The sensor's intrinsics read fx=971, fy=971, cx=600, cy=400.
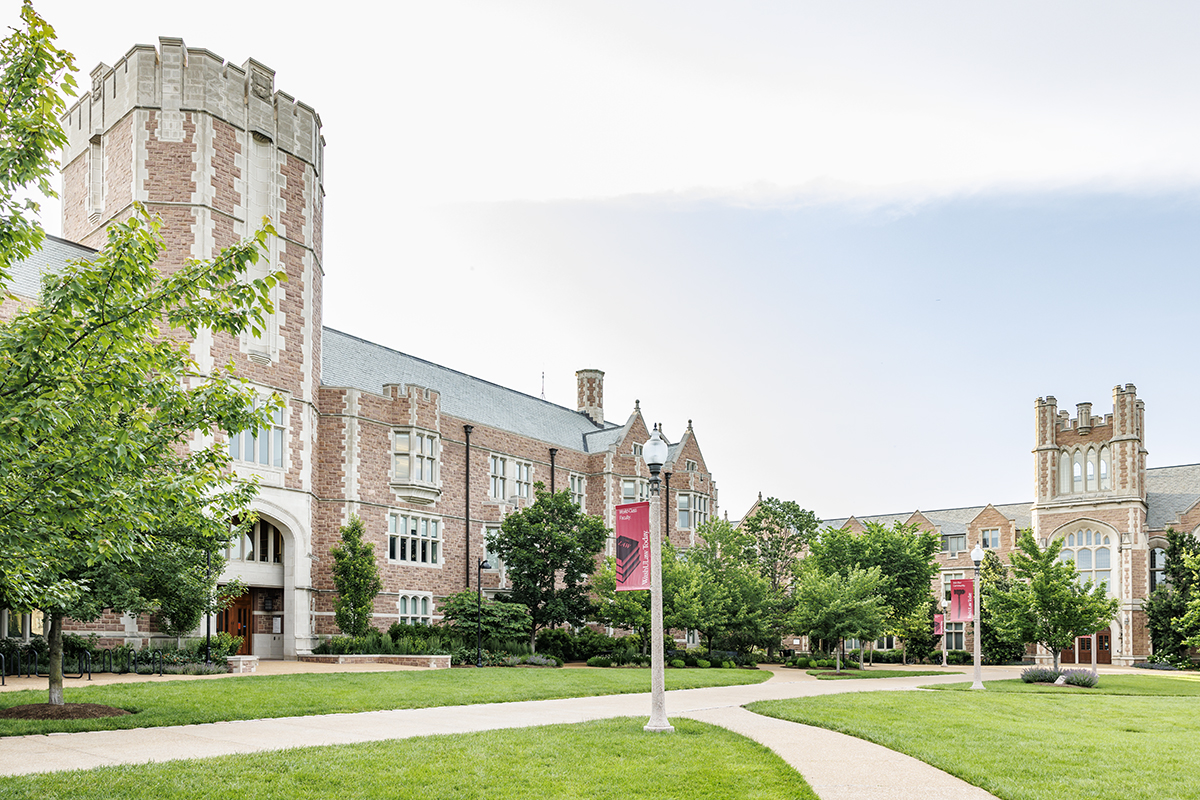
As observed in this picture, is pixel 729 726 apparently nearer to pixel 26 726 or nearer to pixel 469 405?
pixel 26 726

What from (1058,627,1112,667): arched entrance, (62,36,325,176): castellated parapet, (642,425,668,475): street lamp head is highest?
(62,36,325,176): castellated parapet

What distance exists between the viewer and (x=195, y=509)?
1203 cm

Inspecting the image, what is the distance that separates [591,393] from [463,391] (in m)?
13.1

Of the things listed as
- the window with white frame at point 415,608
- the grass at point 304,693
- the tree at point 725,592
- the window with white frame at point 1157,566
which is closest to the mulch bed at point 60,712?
the grass at point 304,693

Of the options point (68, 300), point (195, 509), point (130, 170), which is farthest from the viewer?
point (130, 170)

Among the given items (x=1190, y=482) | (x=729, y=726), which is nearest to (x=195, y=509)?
(x=729, y=726)

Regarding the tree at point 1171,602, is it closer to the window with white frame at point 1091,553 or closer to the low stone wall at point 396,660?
the window with white frame at point 1091,553

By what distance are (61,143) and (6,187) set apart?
74 centimetres

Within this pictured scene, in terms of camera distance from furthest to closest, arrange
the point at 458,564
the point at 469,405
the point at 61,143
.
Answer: the point at 469,405 → the point at 458,564 → the point at 61,143

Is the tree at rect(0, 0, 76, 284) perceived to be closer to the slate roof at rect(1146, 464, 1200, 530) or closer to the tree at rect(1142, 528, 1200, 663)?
the tree at rect(1142, 528, 1200, 663)

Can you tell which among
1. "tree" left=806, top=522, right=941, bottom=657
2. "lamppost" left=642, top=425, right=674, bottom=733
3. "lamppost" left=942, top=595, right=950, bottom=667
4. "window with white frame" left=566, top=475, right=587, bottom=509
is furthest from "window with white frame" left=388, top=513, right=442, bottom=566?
"lamppost" left=942, top=595, right=950, bottom=667

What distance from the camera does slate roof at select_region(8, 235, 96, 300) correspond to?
26453mm

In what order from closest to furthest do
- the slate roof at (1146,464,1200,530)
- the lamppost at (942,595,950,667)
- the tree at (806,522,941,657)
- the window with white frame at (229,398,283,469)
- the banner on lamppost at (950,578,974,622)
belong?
the window with white frame at (229,398,283,469) → the banner on lamppost at (950,578,974,622) → the tree at (806,522,941,657) → the lamppost at (942,595,950,667) → the slate roof at (1146,464,1200,530)

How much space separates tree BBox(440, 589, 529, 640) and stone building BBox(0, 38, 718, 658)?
2317 millimetres
